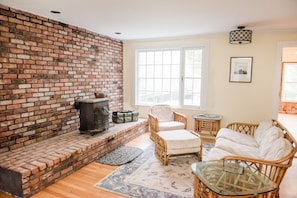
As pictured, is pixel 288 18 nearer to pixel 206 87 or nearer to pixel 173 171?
pixel 206 87

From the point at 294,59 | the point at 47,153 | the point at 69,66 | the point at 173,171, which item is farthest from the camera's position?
the point at 294,59

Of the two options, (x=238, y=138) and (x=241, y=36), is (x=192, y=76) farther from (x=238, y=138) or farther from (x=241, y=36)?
(x=238, y=138)

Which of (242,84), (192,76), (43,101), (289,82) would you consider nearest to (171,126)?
(192,76)

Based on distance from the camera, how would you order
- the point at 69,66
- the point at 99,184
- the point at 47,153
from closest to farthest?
the point at 99,184 → the point at 47,153 → the point at 69,66

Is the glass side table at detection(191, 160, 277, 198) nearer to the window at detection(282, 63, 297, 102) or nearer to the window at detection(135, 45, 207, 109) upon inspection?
the window at detection(135, 45, 207, 109)

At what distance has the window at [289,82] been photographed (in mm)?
8258

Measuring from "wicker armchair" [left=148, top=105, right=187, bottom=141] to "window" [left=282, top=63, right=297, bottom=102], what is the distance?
615cm

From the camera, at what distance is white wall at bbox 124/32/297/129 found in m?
4.20

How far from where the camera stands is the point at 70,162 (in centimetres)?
298

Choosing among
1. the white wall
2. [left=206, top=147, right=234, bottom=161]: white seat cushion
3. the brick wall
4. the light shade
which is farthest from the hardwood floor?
the light shade

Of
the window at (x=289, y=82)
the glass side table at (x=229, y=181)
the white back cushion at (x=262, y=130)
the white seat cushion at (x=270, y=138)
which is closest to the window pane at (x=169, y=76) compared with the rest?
the white back cushion at (x=262, y=130)

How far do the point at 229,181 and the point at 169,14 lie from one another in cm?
237

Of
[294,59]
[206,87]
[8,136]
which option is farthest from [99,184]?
[294,59]

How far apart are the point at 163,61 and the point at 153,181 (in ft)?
10.5
